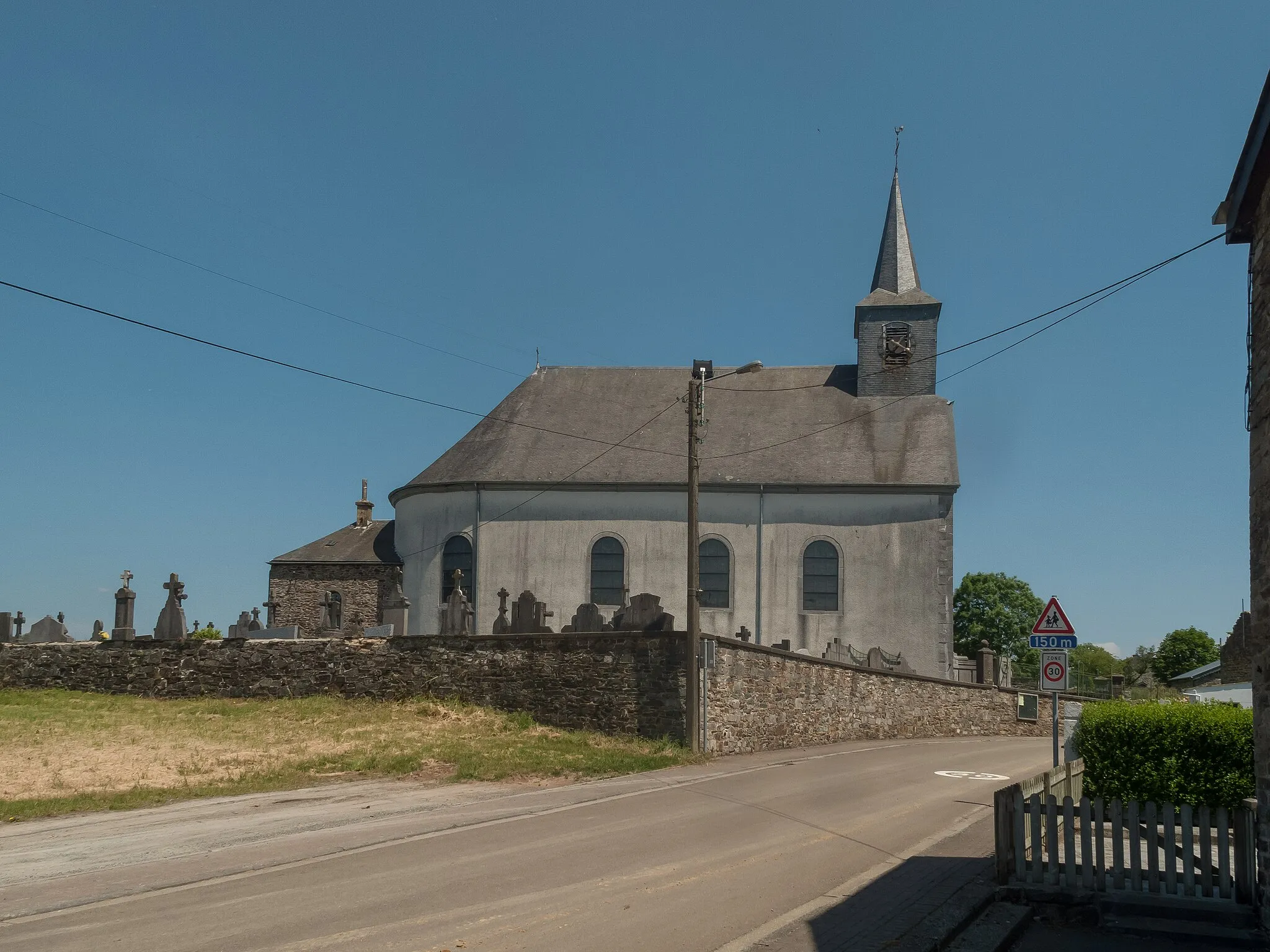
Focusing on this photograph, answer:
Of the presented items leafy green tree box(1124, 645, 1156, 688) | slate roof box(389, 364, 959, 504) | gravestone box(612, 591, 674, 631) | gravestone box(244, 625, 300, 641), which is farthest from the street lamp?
leafy green tree box(1124, 645, 1156, 688)

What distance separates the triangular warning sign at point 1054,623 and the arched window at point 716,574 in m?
18.0

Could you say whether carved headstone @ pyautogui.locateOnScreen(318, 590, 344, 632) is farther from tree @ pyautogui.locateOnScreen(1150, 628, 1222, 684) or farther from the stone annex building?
tree @ pyautogui.locateOnScreen(1150, 628, 1222, 684)

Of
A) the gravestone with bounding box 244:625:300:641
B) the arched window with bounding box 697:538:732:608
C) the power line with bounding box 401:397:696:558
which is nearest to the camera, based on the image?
the gravestone with bounding box 244:625:300:641

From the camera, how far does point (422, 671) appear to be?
835 inches

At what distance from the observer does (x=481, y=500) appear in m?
32.7

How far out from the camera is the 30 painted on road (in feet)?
46.2

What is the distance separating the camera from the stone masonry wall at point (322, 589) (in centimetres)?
3475

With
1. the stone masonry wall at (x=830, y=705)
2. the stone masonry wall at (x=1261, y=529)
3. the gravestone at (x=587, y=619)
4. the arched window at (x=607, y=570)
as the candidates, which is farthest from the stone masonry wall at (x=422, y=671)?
the stone masonry wall at (x=1261, y=529)

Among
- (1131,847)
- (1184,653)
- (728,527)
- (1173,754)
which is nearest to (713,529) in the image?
(728,527)

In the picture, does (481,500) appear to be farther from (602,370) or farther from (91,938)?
(91,938)

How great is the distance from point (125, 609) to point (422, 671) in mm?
8644

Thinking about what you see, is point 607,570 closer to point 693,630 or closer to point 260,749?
point 693,630

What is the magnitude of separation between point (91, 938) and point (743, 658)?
46.3 feet

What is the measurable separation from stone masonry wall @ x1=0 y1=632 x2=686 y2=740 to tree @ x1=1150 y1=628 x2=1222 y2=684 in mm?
58372
